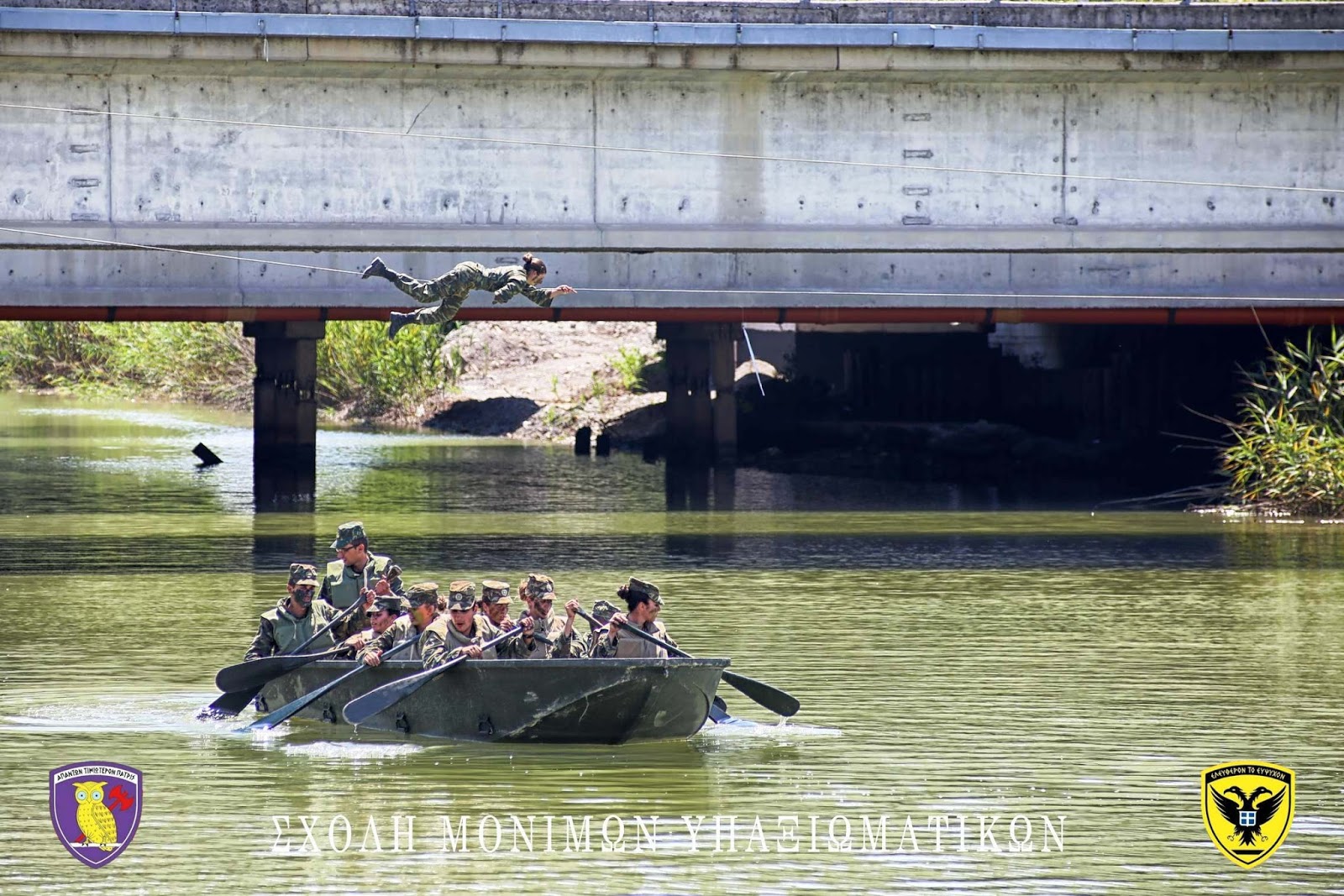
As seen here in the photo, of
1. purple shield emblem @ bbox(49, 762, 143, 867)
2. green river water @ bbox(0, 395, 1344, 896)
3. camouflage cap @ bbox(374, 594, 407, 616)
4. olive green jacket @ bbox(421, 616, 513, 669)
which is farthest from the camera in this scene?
camouflage cap @ bbox(374, 594, 407, 616)

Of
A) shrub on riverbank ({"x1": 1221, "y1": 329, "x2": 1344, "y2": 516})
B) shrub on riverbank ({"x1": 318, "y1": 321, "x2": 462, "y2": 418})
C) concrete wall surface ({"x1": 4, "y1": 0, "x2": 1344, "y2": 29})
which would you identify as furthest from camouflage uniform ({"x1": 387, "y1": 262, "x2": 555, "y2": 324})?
shrub on riverbank ({"x1": 318, "y1": 321, "x2": 462, "y2": 418})

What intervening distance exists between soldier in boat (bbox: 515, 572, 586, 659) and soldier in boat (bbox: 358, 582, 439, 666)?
808 millimetres

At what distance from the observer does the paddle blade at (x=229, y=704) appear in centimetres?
1758

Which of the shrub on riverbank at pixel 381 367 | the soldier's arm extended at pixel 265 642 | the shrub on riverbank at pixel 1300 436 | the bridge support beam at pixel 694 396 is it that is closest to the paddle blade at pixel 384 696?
the soldier's arm extended at pixel 265 642

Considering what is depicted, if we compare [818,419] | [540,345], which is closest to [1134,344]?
[818,419]

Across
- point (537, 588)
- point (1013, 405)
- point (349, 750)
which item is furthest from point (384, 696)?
point (1013, 405)

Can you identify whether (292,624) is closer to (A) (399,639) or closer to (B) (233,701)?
(B) (233,701)

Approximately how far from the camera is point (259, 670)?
688 inches

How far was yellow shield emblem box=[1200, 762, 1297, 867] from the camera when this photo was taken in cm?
1362

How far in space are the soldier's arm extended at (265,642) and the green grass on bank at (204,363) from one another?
95.3 feet

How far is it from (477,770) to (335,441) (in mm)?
37971

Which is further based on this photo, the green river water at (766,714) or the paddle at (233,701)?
the paddle at (233,701)

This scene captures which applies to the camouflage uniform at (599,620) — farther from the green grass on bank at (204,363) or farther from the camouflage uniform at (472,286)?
the green grass on bank at (204,363)

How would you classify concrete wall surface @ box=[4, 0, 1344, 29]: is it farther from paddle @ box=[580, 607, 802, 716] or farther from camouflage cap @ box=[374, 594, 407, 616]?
paddle @ box=[580, 607, 802, 716]
